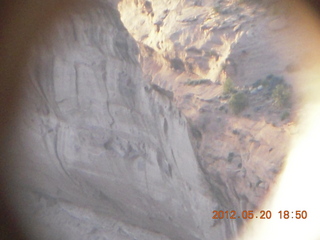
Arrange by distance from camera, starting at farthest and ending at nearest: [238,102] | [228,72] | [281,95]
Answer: [228,72] → [238,102] → [281,95]

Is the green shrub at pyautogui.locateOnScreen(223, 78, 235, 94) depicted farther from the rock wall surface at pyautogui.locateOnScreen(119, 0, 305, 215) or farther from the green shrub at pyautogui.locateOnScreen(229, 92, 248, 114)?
the green shrub at pyautogui.locateOnScreen(229, 92, 248, 114)

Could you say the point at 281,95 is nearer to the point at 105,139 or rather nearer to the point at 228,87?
the point at 228,87

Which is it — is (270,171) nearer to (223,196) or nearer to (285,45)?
(223,196)

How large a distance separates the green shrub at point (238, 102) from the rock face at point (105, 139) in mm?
938

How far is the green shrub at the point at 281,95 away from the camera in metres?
9.34

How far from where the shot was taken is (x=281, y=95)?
9508 mm

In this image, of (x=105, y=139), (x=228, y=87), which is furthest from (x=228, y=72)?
(x=105, y=139)

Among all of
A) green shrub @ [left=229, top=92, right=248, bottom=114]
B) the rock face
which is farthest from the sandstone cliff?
green shrub @ [left=229, top=92, right=248, bottom=114]

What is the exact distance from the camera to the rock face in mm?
9992

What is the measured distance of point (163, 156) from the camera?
10141 millimetres

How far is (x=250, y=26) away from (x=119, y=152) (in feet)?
14.1

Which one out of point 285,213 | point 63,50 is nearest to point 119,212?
point 63,50

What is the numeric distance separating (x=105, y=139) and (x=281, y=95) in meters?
3.35
